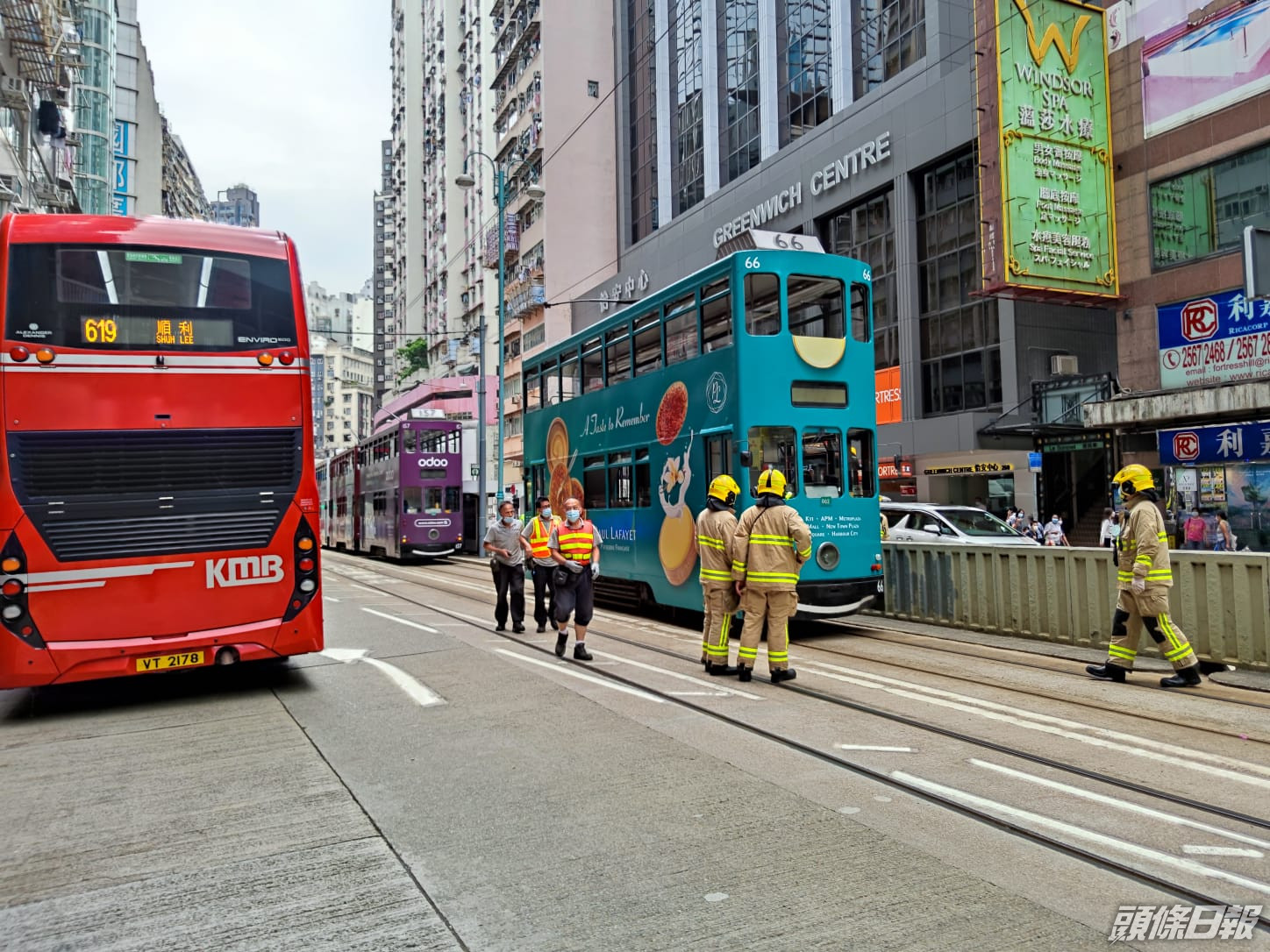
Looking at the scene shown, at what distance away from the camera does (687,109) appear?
45.5 m

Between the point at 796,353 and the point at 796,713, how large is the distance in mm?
5620

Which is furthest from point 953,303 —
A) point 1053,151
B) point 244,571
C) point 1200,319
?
point 244,571

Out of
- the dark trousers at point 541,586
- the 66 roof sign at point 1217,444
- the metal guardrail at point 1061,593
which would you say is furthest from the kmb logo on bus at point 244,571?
the 66 roof sign at point 1217,444

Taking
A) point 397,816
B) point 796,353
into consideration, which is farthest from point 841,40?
point 397,816

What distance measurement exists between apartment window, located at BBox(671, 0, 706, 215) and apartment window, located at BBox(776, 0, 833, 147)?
6.46m

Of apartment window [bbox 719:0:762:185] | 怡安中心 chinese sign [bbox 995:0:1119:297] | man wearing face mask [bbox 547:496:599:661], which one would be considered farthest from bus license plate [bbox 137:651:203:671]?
apartment window [bbox 719:0:762:185]

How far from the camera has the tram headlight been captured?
38.5ft

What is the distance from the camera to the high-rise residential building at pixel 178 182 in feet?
267

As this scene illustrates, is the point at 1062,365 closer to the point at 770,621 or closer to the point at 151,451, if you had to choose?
the point at 770,621

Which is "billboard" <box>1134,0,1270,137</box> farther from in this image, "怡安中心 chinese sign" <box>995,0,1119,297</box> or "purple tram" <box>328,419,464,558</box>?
"purple tram" <box>328,419,464,558</box>

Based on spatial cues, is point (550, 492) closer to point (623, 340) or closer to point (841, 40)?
point (623, 340)

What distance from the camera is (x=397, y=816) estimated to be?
488cm

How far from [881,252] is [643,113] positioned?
25.8 metres

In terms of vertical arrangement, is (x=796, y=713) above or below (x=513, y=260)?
below
